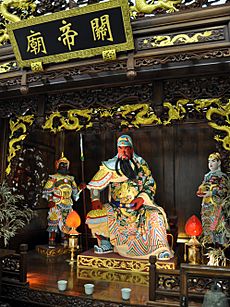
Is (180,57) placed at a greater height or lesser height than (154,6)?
lesser

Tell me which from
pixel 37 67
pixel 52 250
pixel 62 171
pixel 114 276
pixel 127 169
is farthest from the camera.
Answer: pixel 62 171

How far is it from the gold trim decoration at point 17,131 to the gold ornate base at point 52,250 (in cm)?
193

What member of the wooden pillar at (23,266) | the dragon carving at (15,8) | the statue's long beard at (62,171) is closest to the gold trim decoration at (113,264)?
the wooden pillar at (23,266)

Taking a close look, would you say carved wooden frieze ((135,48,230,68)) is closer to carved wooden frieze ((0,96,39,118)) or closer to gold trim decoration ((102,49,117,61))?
gold trim decoration ((102,49,117,61))

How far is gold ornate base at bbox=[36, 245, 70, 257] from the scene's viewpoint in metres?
5.35

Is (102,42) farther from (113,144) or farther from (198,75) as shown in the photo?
(113,144)

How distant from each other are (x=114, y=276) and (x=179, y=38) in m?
2.95

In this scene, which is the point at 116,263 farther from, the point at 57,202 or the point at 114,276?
the point at 57,202

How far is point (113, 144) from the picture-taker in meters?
6.53

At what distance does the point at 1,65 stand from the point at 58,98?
722mm

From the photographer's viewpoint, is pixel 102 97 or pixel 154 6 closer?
pixel 154 6

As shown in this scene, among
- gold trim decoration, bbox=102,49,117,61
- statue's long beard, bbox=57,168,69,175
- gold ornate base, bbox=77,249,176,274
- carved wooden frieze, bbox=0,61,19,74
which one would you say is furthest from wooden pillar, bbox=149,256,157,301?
statue's long beard, bbox=57,168,69,175

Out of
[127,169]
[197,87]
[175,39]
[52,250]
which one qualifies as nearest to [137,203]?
[127,169]

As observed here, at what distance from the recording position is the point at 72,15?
2895 mm
